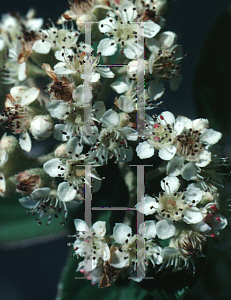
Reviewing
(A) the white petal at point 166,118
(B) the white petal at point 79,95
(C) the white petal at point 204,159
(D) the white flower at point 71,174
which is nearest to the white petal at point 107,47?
(B) the white petal at point 79,95

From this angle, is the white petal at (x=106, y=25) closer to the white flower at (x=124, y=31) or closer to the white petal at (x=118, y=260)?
the white flower at (x=124, y=31)

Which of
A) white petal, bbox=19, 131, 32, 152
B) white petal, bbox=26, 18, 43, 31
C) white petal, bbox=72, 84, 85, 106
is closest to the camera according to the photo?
white petal, bbox=72, 84, 85, 106

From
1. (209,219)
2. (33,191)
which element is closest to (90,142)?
(33,191)

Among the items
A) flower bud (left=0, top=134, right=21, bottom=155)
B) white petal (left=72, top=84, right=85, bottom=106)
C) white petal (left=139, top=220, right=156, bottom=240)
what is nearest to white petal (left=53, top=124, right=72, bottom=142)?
white petal (left=72, top=84, right=85, bottom=106)

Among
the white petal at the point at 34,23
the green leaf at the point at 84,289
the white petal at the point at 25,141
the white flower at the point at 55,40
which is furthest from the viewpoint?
the white petal at the point at 34,23

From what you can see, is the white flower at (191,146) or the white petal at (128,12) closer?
the white flower at (191,146)

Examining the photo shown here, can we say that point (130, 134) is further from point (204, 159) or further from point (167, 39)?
point (167, 39)

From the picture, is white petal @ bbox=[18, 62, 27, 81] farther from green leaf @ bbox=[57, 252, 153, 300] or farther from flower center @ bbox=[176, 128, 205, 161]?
green leaf @ bbox=[57, 252, 153, 300]
